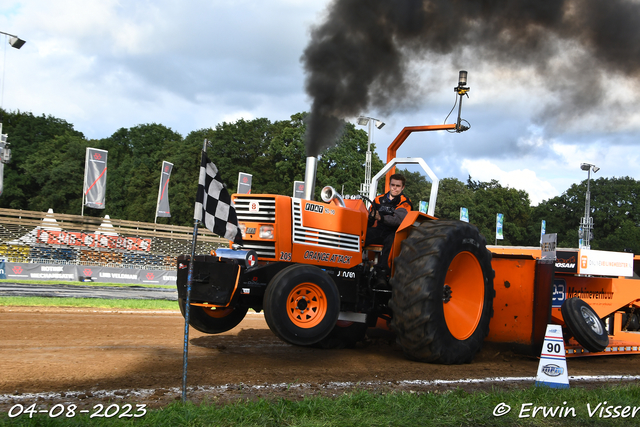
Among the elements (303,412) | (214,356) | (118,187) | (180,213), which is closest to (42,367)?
(214,356)

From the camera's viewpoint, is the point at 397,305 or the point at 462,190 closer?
the point at 397,305

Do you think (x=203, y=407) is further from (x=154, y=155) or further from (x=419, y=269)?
(x=154, y=155)

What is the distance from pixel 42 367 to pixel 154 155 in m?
53.5

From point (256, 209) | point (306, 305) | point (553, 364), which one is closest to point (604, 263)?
point (553, 364)

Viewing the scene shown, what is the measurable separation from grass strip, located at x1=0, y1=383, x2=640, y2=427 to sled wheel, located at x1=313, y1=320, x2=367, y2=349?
7.94 ft

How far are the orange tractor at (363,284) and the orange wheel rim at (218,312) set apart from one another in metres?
0.01

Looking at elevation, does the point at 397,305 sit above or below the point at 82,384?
above

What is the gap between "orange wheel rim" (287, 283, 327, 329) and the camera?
512 cm

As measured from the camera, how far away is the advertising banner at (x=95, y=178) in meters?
27.0

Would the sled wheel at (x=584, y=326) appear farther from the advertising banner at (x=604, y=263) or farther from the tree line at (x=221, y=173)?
the tree line at (x=221, y=173)

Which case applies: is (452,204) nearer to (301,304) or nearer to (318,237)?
(318,237)

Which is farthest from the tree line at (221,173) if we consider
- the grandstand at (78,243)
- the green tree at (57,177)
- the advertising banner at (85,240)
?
the advertising banner at (85,240)

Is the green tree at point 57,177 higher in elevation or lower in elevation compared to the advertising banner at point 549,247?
higher

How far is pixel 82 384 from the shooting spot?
13.5 ft
